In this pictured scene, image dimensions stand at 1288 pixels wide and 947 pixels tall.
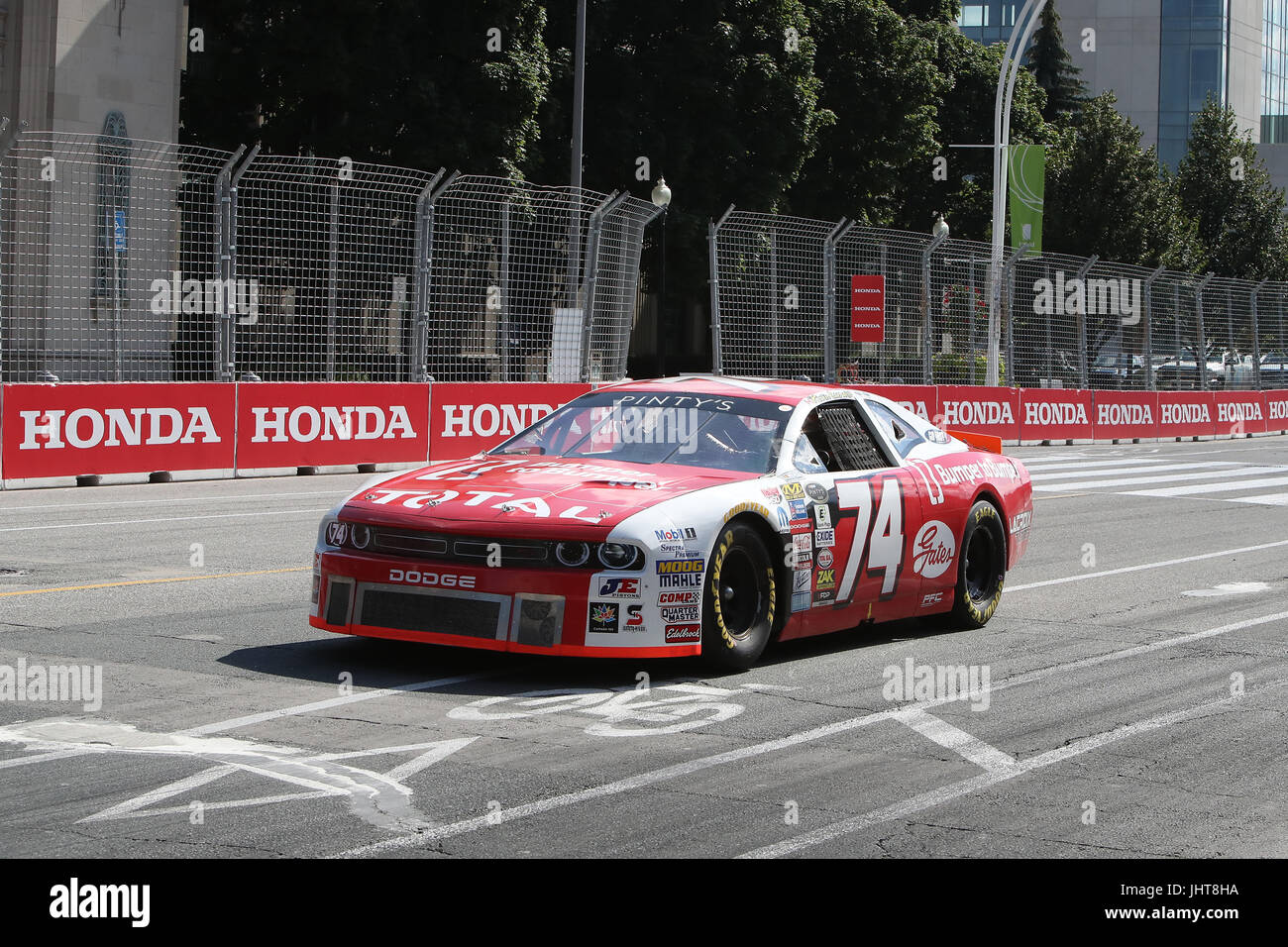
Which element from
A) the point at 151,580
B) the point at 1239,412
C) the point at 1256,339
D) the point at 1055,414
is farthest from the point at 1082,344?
the point at 151,580

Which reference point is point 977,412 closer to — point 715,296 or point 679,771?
point 715,296

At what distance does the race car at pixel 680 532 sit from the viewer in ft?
23.6

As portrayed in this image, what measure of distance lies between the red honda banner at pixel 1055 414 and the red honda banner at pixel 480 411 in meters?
11.3

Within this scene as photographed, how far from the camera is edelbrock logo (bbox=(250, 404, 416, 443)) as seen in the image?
18391 mm

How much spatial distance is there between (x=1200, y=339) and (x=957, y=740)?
31031 mm

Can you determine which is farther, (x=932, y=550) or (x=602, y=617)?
(x=932, y=550)

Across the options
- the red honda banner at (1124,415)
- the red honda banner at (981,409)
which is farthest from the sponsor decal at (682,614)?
the red honda banner at (1124,415)

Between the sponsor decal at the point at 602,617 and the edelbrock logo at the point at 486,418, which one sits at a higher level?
the edelbrock logo at the point at 486,418

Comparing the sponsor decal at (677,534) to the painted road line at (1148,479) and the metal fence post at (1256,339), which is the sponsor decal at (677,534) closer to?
the painted road line at (1148,479)

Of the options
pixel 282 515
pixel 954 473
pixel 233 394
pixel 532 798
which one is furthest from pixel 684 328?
pixel 532 798

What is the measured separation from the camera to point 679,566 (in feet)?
24.0

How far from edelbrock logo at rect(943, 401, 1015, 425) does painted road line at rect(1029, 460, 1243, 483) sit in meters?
4.08

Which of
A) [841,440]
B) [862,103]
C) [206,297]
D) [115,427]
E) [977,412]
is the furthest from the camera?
[862,103]
